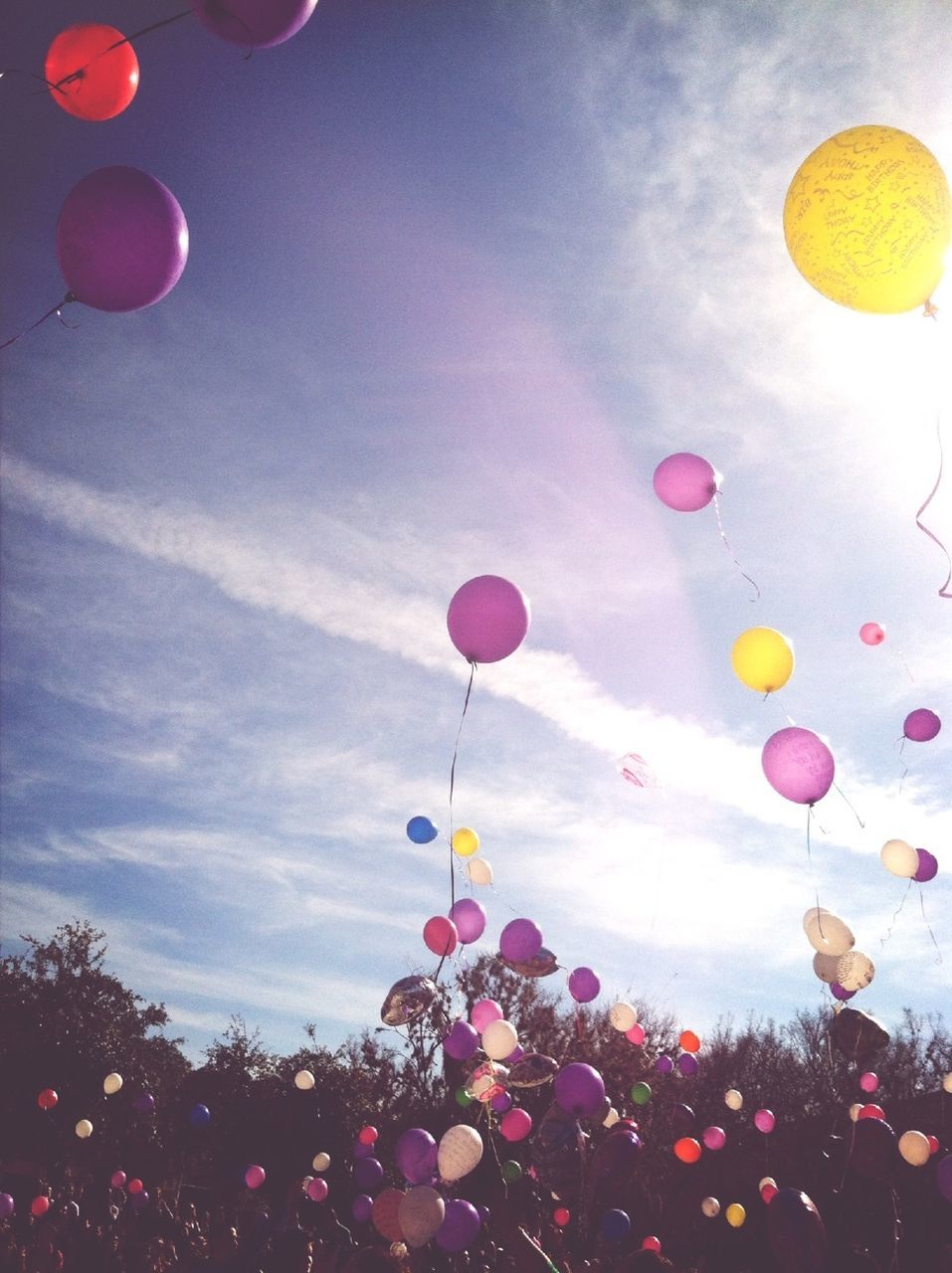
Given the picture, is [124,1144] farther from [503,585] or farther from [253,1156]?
[503,585]

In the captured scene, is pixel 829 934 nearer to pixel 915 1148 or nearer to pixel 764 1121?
pixel 915 1148

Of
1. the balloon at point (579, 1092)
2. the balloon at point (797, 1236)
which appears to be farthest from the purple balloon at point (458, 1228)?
the balloon at point (797, 1236)

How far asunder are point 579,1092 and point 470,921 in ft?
5.56

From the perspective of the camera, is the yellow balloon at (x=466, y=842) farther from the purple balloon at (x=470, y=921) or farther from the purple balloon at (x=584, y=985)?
the purple balloon at (x=584, y=985)

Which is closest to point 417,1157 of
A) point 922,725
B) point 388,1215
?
point 388,1215

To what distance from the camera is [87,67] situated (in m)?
2.70

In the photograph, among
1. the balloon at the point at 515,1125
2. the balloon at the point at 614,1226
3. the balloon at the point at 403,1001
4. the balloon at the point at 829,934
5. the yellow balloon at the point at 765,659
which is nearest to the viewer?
the yellow balloon at the point at 765,659

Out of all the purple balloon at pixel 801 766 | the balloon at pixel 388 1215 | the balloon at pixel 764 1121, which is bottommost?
the balloon at pixel 388 1215

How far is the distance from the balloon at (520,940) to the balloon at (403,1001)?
2.96 ft

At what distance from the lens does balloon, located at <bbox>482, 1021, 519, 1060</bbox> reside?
6090 millimetres

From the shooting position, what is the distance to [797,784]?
445 cm

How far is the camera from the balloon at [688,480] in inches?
167

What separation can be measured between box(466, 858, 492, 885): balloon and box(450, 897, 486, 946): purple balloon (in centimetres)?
42

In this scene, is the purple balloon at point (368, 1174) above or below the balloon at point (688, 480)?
below
